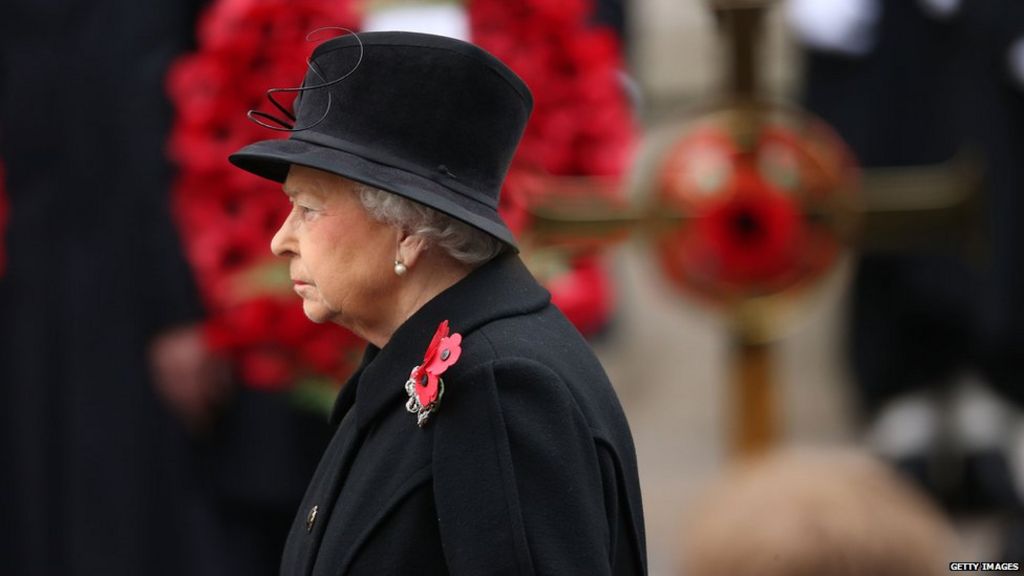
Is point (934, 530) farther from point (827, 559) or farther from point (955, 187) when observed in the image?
point (955, 187)

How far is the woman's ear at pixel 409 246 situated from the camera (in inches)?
87.7

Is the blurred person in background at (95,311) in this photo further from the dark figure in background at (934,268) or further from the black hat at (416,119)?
the black hat at (416,119)

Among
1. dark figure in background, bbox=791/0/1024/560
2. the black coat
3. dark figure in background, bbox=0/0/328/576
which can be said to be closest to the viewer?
the black coat

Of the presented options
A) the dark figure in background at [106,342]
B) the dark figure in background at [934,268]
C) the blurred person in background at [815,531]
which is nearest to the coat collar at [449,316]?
the blurred person in background at [815,531]

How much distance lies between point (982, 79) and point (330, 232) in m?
3.57

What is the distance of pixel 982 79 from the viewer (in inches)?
215

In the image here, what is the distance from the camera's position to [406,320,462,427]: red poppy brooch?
215cm

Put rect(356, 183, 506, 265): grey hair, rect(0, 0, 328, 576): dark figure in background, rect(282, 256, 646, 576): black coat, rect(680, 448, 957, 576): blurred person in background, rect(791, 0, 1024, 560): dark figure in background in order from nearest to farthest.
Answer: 1. rect(680, 448, 957, 576): blurred person in background
2. rect(282, 256, 646, 576): black coat
3. rect(356, 183, 506, 265): grey hair
4. rect(0, 0, 328, 576): dark figure in background
5. rect(791, 0, 1024, 560): dark figure in background

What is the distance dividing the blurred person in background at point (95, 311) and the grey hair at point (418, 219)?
2.52 meters

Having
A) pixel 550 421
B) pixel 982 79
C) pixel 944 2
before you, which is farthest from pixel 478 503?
pixel 944 2

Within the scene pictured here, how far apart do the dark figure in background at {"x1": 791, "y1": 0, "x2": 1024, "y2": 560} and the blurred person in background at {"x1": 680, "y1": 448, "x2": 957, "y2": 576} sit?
3479 millimetres

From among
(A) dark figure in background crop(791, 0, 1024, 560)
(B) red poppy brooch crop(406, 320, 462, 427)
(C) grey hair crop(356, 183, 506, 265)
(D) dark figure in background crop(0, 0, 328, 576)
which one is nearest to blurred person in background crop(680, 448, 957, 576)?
(B) red poppy brooch crop(406, 320, 462, 427)

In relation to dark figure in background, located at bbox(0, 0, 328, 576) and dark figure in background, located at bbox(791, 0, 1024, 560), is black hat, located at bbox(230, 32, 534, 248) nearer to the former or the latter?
dark figure in background, located at bbox(0, 0, 328, 576)

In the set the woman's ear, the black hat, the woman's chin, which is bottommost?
the woman's chin
